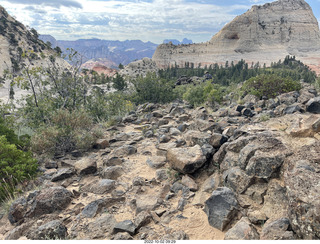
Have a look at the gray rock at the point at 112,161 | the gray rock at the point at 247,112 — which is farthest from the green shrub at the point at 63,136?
the gray rock at the point at 247,112

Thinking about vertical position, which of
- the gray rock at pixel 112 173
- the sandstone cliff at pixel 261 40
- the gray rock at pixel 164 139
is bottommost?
the gray rock at pixel 112 173

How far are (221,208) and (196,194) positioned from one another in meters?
0.82

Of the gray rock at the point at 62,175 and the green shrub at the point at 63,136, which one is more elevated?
the green shrub at the point at 63,136

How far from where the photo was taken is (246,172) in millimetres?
3586

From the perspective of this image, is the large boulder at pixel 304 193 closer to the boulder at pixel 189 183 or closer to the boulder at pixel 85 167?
the boulder at pixel 189 183

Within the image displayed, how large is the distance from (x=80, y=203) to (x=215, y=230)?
8.01 ft

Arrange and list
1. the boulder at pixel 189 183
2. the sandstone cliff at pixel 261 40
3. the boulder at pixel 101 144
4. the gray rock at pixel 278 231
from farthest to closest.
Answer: the sandstone cliff at pixel 261 40 < the boulder at pixel 101 144 < the boulder at pixel 189 183 < the gray rock at pixel 278 231

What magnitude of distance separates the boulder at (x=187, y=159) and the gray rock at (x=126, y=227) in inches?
63.6

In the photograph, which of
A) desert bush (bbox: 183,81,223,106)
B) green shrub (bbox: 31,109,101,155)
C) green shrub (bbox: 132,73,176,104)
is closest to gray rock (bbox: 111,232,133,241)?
green shrub (bbox: 31,109,101,155)

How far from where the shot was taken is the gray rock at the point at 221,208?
Result: 305cm

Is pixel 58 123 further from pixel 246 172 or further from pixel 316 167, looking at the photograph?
pixel 316 167

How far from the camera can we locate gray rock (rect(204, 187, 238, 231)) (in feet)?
10.0

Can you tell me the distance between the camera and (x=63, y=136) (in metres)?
6.73

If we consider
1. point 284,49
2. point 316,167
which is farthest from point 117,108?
point 284,49
